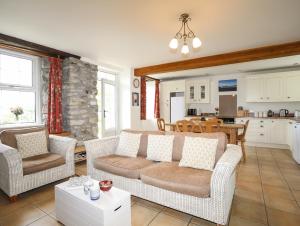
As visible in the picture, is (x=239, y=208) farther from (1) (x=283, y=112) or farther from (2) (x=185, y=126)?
(1) (x=283, y=112)

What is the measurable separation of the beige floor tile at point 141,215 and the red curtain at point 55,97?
8.56ft

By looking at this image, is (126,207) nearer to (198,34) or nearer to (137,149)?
(137,149)

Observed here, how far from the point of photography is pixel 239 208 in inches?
81.4

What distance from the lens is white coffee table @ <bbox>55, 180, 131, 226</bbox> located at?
1420mm

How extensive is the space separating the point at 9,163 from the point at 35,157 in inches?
21.5

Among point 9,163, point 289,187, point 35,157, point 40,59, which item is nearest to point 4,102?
point 40,59

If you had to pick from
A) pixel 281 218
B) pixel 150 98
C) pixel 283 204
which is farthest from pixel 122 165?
pixel 150 98

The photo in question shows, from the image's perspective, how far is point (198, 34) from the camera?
3.01 meters

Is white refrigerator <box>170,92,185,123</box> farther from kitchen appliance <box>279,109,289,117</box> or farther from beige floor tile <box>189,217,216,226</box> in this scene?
beige floor tile <box>189,217,216,226</box>

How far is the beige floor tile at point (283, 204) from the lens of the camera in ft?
6.70

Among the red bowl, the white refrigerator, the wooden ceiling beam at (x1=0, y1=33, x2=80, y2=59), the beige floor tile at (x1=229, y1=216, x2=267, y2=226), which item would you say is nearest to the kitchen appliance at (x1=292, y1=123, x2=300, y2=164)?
the beige floor tile at (x1=229, y1=216, x2=267, y2=226)

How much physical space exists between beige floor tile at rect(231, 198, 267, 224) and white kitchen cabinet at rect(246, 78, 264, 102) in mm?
4165

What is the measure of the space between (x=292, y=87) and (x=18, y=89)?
6791mm

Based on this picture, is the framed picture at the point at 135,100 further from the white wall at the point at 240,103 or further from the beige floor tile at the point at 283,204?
the beige floor tile at the point at 283,204
